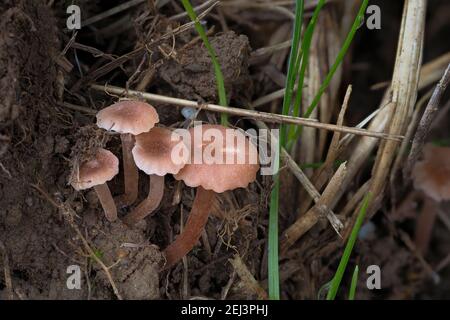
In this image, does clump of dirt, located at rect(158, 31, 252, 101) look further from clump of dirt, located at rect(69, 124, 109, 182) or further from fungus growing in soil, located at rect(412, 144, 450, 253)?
fungus growing in soil, located at rect(412, 144, 450, 253)

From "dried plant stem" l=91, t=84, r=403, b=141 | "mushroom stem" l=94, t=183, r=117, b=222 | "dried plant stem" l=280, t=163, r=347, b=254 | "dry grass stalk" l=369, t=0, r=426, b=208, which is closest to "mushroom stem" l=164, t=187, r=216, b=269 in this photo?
"mushroom stem" l=94, t=183, r=117, b=222

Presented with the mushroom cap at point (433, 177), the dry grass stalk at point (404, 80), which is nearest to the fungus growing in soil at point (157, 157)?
the dry grass stalk at point (404, 80)

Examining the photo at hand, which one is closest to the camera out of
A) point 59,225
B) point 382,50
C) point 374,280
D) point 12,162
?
point 12,162

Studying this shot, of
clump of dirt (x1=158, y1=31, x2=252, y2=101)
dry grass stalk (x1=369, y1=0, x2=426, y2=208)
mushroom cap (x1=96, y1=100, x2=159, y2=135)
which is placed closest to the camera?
mushroom cap (x1=96, y1=100, x2=159, y2=135)

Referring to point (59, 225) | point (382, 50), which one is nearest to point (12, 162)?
point (59, 225)

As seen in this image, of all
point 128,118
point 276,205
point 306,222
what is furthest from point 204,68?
point 306,222

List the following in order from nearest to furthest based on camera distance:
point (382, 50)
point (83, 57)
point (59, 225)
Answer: point (59, 225), point (83, 57), point (382, 50)

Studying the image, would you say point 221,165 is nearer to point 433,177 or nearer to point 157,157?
point 157,157
